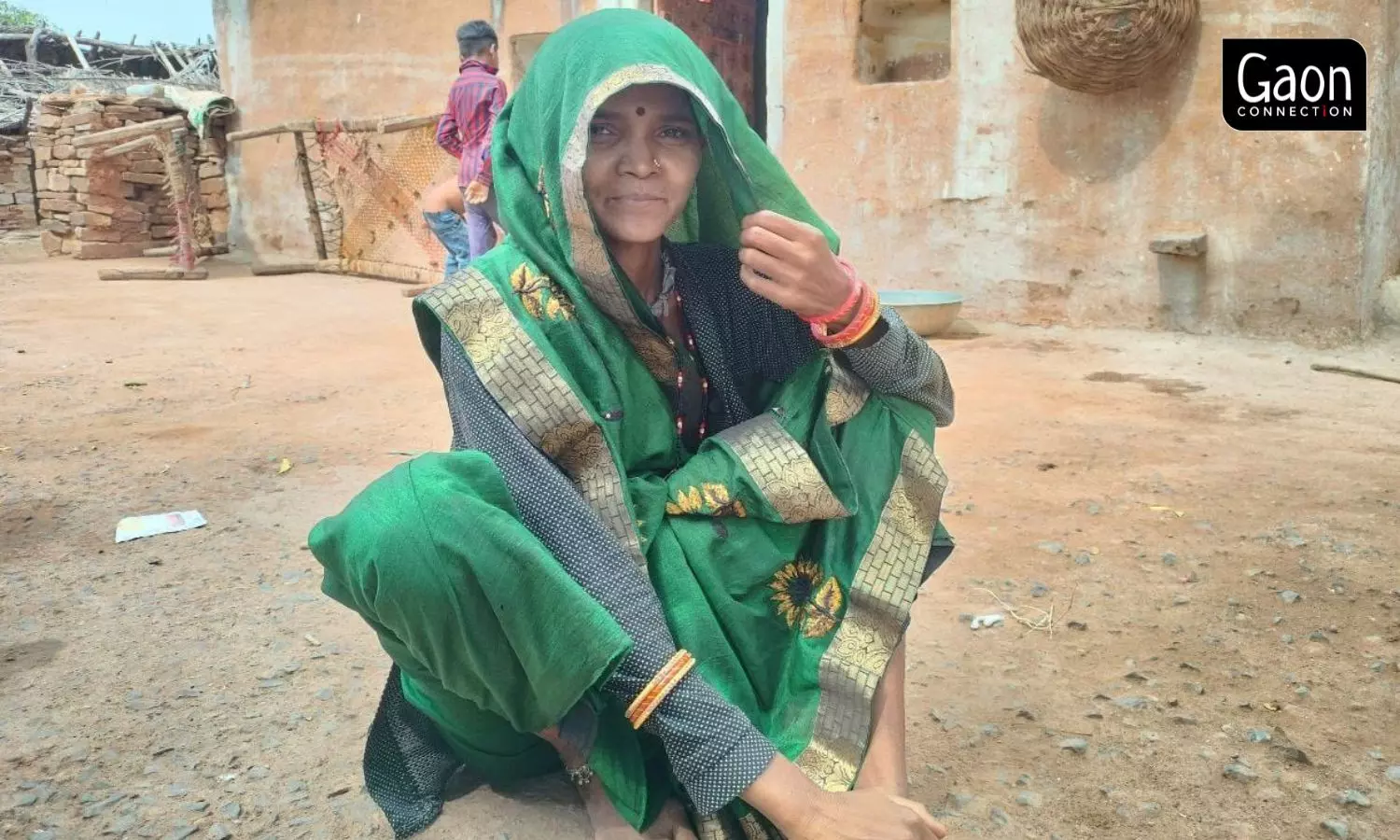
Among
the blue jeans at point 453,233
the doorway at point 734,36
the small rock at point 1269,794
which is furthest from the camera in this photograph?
the doorway at point 734,36

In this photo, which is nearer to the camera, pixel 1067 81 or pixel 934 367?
pixel 934 367

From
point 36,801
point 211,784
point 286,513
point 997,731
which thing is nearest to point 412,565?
point 211,784

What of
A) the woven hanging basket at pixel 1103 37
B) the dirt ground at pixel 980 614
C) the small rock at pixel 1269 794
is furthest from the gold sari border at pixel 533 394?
the woven hanging basket at pixel 1103 37

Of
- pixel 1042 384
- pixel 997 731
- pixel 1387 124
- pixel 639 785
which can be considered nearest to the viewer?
pixel 639 785

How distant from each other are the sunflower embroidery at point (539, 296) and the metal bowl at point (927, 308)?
4.46 metres

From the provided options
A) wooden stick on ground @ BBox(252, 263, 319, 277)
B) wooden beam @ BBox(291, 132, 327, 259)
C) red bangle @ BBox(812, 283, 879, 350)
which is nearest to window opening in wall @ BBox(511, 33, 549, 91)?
wooden beam @ BBox(291, 132, 327, 259)

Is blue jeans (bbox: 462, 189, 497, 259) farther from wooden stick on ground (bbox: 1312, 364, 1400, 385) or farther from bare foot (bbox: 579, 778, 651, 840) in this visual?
bare foot (bbox: 579, 778, 651, 840)

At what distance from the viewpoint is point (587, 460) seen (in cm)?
150

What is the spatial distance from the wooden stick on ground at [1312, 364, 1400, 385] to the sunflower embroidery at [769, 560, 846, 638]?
14.1 feet

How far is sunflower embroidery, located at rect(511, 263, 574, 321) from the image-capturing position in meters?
1.55

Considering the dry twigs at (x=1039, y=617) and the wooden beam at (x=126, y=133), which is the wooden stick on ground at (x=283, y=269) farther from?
the dry twigs at (x=1039, y=617)

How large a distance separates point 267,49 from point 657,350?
11248mm

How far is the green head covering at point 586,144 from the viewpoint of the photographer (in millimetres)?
1483

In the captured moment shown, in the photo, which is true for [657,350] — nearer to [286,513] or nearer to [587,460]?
[587,460]
